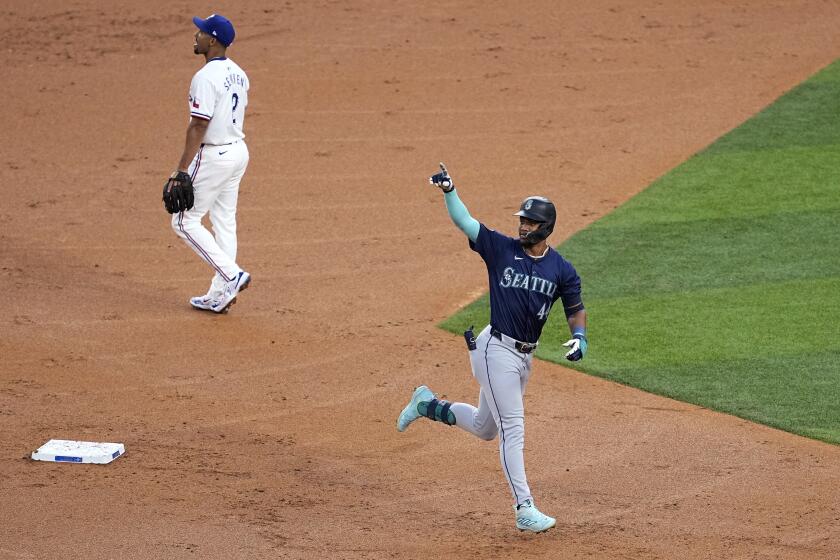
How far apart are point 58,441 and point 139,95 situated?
859cm

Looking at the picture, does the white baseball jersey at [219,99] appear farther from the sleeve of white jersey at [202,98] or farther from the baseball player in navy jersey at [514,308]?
the baseball player in navy jersey at [514,308]

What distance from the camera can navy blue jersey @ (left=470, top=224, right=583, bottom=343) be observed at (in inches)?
270

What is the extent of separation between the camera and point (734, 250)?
1180cm

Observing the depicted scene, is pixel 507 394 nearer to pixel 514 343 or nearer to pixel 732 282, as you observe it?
pixel 514 343

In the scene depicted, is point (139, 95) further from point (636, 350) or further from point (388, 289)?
point (636, 350)

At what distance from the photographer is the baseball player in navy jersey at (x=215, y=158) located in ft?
31.8

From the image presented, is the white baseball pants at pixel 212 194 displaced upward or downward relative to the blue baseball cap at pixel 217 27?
downward

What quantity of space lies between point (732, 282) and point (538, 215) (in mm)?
4740

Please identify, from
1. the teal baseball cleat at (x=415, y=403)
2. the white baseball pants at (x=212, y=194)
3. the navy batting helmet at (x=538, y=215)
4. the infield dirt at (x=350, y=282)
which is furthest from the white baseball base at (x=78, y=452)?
the navy batting helmet at (x=538, y=215)

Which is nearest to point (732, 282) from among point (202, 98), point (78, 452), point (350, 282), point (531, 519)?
point (350, 282)

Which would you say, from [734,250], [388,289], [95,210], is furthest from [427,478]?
[95,210]

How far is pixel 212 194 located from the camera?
1000 centimetres

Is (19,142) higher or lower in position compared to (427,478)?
higher

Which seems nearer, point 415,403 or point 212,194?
point 415,403
